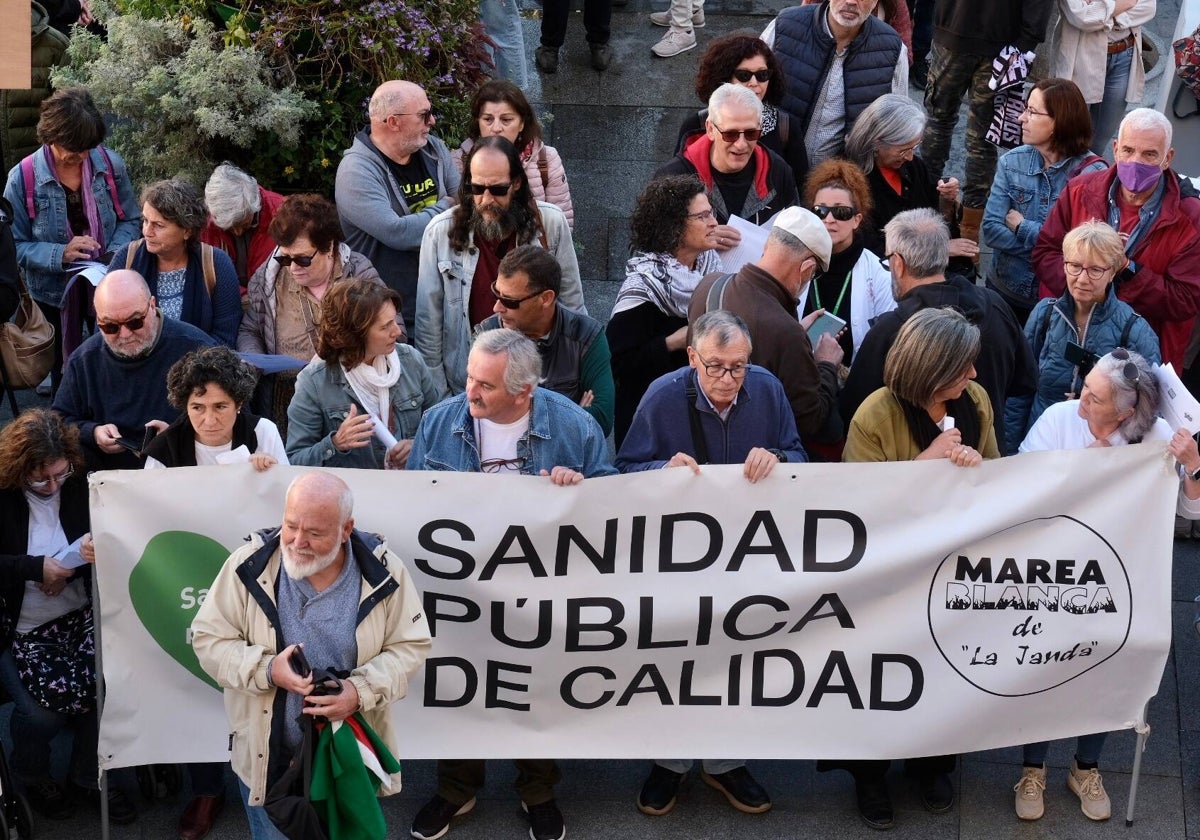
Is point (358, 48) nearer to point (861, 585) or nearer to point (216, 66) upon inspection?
point (216, 66)

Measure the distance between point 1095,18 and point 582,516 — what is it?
510 centimetres

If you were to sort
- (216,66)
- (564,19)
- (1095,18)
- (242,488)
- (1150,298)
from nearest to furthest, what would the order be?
(242,488)
(1150,298)
(216,66)
(1095,18)
(564,19)

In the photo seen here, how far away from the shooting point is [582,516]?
5188 mm

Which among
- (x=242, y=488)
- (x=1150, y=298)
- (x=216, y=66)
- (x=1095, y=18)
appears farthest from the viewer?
(x=1095, y=18)

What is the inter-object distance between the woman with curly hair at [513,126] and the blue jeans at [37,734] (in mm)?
2843

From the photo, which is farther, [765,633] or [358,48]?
[358,48]

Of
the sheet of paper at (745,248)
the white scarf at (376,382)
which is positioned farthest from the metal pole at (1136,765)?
the white scarf at (376,382)

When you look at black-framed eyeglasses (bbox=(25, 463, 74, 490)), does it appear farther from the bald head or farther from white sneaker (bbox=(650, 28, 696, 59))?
white sneaker (bbox=(650, 28, 696, 59))

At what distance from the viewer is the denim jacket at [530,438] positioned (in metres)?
5.26

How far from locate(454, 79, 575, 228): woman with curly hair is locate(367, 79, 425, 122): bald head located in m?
0.31

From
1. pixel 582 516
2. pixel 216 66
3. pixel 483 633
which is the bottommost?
pixel 483 633

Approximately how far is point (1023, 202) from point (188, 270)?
12.6 feet

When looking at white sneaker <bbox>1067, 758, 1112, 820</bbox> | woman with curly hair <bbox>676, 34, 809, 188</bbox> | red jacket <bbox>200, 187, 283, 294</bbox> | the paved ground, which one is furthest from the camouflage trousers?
white sneaker <bbox>1067, 758, 1112, 820</bbox>

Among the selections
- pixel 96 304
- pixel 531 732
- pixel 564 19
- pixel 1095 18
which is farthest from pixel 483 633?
pixel 564 19
